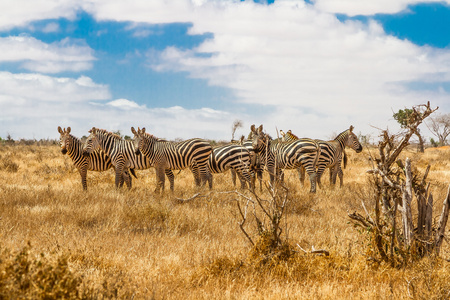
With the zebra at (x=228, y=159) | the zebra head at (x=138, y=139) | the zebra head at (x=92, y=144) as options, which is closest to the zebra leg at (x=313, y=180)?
the zebra at (x=228, y=159)

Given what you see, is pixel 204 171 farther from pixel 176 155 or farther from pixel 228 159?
pixel 176 155

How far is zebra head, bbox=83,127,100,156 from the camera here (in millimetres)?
13672

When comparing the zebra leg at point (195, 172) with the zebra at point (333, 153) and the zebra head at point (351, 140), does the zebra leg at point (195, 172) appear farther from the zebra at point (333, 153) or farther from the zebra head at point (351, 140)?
the zebra head at point (351, 140)

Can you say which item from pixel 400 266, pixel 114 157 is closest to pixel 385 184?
pixel 400 266

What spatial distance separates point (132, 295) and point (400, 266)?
3467mm

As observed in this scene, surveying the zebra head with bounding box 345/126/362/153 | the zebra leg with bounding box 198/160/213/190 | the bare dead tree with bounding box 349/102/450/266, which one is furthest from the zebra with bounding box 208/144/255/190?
the bare dead tree with bounding box 349/102/450/266

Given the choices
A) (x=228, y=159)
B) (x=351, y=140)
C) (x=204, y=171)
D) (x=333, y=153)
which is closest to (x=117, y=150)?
(x=204, y=171)

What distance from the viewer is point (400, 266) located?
5.46 m

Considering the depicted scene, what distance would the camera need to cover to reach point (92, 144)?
13.8 metres

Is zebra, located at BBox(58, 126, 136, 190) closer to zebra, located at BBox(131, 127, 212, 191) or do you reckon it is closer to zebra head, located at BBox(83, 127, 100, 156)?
zebra head, located at BBox(83, 127, 100, 156)

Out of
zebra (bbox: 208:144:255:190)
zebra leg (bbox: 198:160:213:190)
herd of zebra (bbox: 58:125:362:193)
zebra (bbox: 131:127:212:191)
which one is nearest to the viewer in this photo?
zebra (bbox: 131:127:212:191)

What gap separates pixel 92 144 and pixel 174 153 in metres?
2.70

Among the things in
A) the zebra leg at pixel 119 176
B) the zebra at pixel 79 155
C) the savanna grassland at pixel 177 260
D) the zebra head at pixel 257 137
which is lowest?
the savanna grassland at pixel 177 260

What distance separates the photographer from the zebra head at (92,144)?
1367 cm
